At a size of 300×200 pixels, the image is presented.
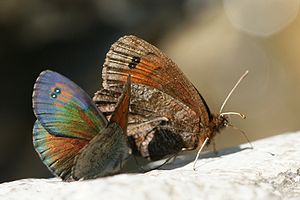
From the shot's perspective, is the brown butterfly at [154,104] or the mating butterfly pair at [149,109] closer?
the mating butterfly pair at [149,109]

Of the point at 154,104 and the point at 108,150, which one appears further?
the point at 154,104

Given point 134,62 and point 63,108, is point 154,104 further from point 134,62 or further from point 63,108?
point 63,108

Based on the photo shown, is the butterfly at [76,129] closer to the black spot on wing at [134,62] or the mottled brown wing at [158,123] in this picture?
the mottled brown wing at [158,123]

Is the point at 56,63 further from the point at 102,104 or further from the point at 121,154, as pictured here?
the point at 121,154

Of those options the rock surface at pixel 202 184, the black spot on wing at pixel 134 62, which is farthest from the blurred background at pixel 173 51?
the rock surface at pixel 202 184

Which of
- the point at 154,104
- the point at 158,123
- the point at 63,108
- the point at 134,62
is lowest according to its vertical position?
the point at 158,123

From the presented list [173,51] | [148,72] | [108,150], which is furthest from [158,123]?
[173,51]

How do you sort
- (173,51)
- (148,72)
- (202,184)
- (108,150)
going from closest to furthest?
(202,184)
(108,150)
(148,72)
(173,51)
